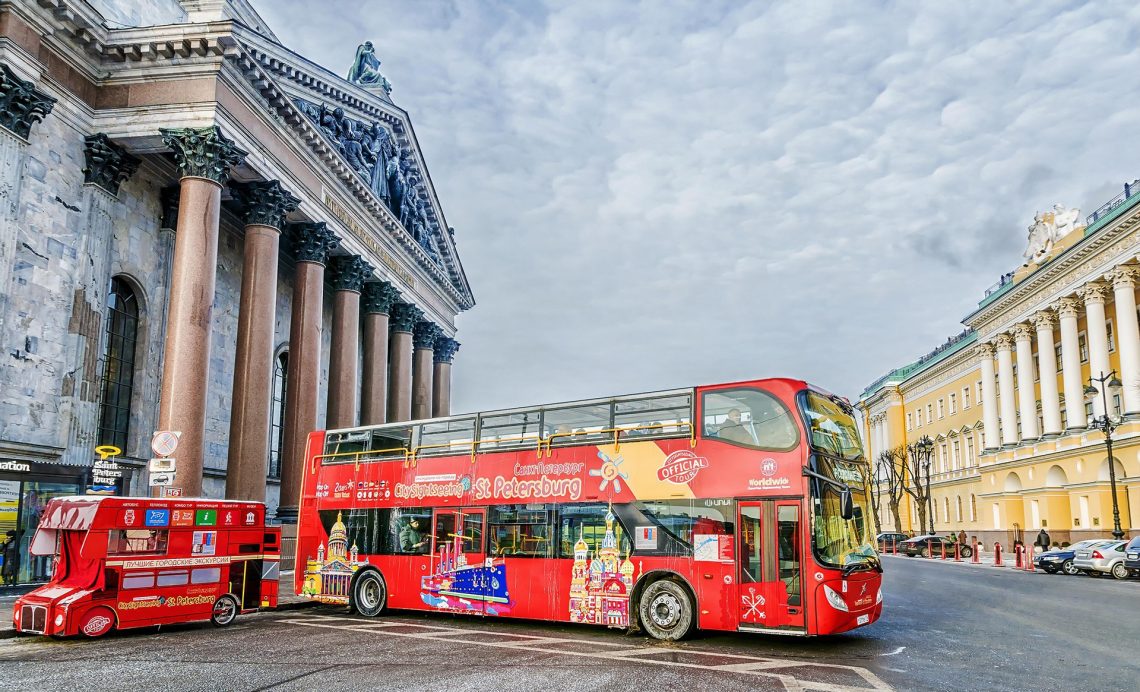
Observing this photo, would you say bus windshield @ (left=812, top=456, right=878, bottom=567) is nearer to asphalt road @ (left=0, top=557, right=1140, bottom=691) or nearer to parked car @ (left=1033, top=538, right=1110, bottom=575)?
asphalt road @ (left=0, top=557, right=1140, bottom=691)

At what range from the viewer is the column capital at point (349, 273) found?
31.4 metres

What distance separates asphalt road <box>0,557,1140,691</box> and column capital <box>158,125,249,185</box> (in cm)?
1108

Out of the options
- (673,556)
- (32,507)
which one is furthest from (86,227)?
(673,556)

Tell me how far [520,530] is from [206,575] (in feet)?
17.8

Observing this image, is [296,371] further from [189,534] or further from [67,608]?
[67,608]

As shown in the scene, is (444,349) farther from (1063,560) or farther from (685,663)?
(685,663)

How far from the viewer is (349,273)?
3142 cm

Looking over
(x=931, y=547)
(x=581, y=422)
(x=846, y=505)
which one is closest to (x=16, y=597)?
(x=581, y=422)

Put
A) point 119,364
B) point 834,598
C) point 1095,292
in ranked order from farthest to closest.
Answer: point 1095,292, point 119,364, point 834,598

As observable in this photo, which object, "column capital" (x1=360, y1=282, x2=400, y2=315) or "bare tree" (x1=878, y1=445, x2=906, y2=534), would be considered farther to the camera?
"bare tree" (x1=878, y1=445, x2=906, y2=534)

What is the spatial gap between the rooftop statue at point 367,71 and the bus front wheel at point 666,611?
2579 cm

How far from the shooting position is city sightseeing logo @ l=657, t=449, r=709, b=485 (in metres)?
13.1

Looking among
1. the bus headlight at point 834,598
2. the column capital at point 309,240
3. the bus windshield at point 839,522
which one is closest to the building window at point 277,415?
the column capital at point 309,240

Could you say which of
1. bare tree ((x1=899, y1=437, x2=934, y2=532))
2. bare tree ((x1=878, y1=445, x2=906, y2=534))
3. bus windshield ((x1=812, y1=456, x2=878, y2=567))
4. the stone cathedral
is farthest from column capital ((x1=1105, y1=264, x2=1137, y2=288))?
bus windshield ((x1=812, y1=456, x2=878, y2=567))
